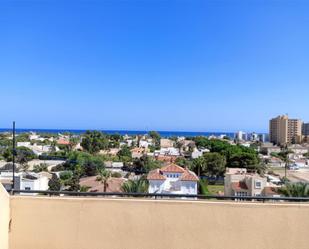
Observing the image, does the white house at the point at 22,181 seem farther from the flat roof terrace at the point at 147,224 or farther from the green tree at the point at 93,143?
the green tree at the point at 93,143

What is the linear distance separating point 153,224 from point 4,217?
3.47 ft

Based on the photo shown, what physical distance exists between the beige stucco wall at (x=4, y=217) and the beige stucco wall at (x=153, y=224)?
44 mm

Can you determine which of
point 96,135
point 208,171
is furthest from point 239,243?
point 96,135

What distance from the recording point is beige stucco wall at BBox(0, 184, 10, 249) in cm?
202

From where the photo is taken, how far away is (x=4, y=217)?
6.79 ft

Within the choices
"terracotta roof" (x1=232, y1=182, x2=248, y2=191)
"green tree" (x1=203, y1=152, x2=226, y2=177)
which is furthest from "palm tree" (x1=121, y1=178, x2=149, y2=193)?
"green tree" (x1=203, y1=152, x2=226, y2=177)

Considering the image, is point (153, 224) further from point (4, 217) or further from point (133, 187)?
point (133, 187)

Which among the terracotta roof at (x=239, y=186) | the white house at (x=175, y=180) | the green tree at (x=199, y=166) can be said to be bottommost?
the green tree at (x=199, y=166)

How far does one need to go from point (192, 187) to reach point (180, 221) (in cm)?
1383

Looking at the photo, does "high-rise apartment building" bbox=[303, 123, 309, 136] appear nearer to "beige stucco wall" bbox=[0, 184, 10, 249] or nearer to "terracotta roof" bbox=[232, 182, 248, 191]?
"terracotta roof" bbox=[232, 182, 248, 191]

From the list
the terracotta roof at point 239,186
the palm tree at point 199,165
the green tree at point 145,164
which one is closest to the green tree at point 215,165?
the palm tree at point 199,165

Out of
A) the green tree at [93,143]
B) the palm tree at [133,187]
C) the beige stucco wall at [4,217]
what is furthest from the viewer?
the green tree at [93,143]

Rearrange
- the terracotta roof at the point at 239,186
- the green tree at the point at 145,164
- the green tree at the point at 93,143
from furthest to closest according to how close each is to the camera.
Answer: the green tree at the point at 93,143, the green tree at the point at 145,164, the terracotta roof at the point at 239,186

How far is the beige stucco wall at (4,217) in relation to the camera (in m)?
2.02
